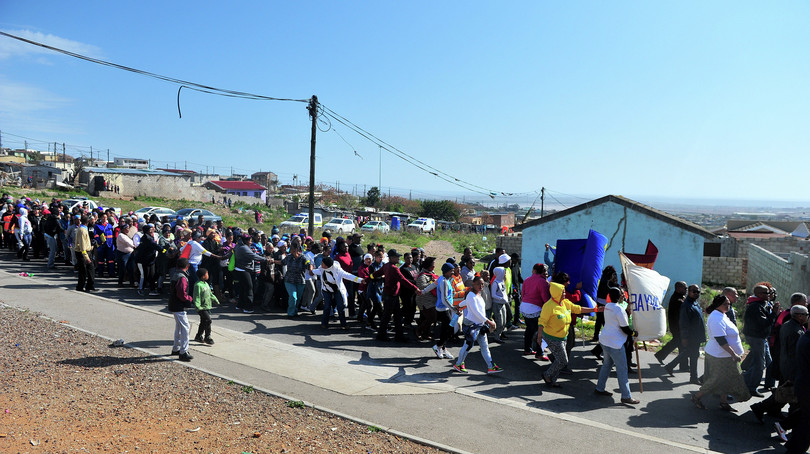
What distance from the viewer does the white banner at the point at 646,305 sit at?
27.8 ft

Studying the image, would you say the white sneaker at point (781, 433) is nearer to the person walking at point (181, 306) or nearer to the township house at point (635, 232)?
the person walking at point (181, 306)

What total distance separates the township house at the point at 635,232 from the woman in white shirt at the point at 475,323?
9.06m

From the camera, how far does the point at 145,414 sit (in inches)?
260

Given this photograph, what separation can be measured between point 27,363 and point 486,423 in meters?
6.96

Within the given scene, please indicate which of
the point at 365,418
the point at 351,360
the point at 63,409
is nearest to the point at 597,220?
the point at 351,360

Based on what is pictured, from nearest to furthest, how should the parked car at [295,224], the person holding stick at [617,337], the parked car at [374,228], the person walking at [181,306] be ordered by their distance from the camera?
the person holding stick at [617,337] < the person walking at [181,306] < the parked car at [295,224] < the parked car at [374,228]

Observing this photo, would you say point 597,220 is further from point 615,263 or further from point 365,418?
point 365,418

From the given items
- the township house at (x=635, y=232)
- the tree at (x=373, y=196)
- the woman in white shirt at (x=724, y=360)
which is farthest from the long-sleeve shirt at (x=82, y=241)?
the tree at (x=373, y=196)

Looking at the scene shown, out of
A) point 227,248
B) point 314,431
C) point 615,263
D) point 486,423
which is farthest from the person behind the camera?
point 615,263

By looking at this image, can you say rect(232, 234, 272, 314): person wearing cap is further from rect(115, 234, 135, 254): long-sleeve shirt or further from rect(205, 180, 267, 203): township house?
rect(205, 180, 267, 203): township house

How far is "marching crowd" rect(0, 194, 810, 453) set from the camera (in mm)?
7496

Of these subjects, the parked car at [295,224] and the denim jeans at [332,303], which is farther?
the parked car at [295,224]

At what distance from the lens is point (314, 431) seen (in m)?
6.43

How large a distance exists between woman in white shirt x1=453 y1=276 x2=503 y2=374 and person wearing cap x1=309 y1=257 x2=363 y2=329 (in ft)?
10.3
